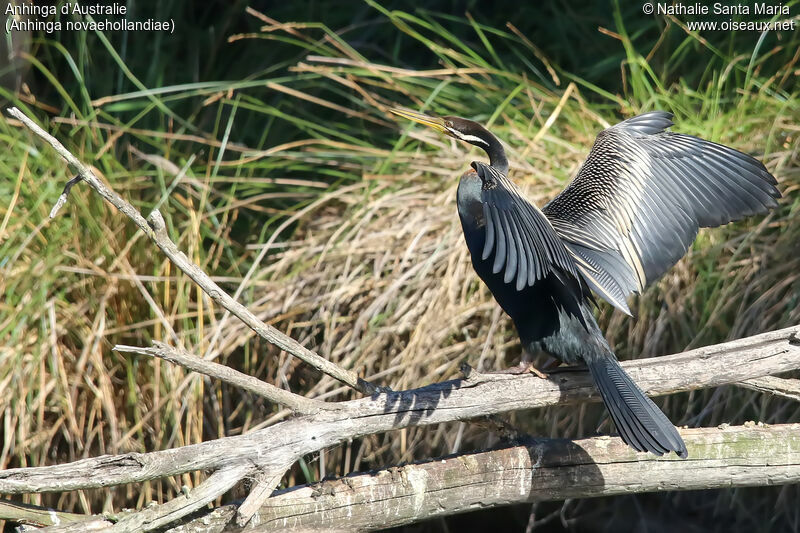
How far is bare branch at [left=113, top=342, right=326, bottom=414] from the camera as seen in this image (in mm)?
1643

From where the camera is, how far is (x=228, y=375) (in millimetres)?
1724

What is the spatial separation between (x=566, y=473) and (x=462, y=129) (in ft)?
3.27

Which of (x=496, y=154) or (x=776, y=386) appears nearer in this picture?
(x=776, y=386)

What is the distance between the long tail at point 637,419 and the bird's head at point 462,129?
0.75 metres

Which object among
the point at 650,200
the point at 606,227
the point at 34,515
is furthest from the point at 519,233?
the point at 34,515

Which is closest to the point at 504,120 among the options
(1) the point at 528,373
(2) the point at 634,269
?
(2) the point at 634,269

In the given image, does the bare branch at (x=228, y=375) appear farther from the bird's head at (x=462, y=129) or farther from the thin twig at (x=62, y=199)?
the bird's head at (x=462, y=129)

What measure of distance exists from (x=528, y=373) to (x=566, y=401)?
0.11 metres

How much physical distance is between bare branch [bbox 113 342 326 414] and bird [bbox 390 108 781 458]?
0.50 meters

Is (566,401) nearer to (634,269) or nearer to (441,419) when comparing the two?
(441,419)

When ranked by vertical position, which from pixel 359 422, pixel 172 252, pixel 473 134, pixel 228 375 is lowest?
pixel 359 422

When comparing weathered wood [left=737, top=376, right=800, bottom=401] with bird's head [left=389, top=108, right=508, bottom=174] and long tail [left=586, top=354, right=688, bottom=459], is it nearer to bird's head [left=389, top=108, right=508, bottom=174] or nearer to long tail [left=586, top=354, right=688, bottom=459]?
long tail [left=586, top=354, right=688, bottom=459]

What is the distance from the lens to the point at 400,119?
3543 mm

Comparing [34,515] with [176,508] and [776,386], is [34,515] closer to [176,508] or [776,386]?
[176,508]
